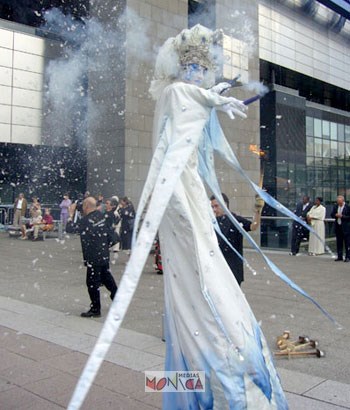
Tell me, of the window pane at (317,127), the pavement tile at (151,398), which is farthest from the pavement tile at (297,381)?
the window pane at (317,127)

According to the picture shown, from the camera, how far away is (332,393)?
3604 millimetres

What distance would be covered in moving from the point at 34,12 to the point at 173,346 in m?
23.1

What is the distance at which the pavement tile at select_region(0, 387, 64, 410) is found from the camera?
131 inches

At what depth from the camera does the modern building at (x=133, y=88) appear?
56.0 feet

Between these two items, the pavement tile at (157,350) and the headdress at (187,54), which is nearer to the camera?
the headdress at (187,54)

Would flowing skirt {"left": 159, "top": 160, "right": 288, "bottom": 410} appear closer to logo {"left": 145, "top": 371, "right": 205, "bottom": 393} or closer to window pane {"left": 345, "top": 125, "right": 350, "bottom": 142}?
logo {"left": 145, "top": 371, "right": 205, "bottom": 393}

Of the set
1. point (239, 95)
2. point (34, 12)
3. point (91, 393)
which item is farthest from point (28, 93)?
point (91, 393)

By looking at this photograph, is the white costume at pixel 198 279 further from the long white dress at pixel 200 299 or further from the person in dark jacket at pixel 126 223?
the person in dark jacket at pixel 126 223

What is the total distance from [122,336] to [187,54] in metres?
3.46

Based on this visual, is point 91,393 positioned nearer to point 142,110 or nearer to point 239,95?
point 142,110

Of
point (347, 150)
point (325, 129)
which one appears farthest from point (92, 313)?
point (347, 150)

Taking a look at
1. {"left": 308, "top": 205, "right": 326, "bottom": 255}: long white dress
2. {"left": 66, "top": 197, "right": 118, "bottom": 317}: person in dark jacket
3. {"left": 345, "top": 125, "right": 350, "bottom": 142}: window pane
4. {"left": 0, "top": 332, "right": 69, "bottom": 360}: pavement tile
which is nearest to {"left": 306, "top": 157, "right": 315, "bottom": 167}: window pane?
{"left": 345, "top": 125, "right": 350, "bottom": 142}: window pane

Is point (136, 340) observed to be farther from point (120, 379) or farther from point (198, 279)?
point (198, 279)

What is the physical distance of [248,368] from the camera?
8.14 feet
